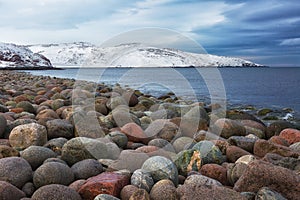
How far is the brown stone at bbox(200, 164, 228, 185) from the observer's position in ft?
12.9

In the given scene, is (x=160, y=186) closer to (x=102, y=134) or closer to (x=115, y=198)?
(x=115, y=198)

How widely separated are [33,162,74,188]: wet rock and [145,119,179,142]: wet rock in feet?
7.37

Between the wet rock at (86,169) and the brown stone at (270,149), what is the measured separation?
256cm

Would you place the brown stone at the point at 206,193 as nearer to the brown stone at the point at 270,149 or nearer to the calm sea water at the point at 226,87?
the brown stone at the point at 270,149

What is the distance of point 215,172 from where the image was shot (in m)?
3.96

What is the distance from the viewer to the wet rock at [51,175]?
3357 mm

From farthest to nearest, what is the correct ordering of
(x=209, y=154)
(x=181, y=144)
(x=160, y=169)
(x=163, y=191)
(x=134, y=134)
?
(x=134, y=134) < (x=181, y=144) < (x=209, y=154) < (x=160, y=169) < (x=163, y=191)

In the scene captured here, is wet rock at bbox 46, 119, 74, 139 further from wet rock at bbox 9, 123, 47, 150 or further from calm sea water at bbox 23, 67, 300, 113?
calm sea water at bbox 23, 67, 300, 113

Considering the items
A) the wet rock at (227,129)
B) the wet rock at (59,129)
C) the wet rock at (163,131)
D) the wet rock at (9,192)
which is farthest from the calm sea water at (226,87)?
the wet rock at (9,192)

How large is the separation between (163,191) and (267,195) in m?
0.99

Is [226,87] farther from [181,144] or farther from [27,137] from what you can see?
[27,137]

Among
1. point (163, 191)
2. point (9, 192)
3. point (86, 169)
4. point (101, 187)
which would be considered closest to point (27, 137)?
point (86, 169)

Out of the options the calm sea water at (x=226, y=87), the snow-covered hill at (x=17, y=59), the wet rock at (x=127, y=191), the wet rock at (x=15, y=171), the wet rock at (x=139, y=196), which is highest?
the snow-covered hill at (x=17, y=59)

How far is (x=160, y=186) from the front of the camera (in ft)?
10.6
